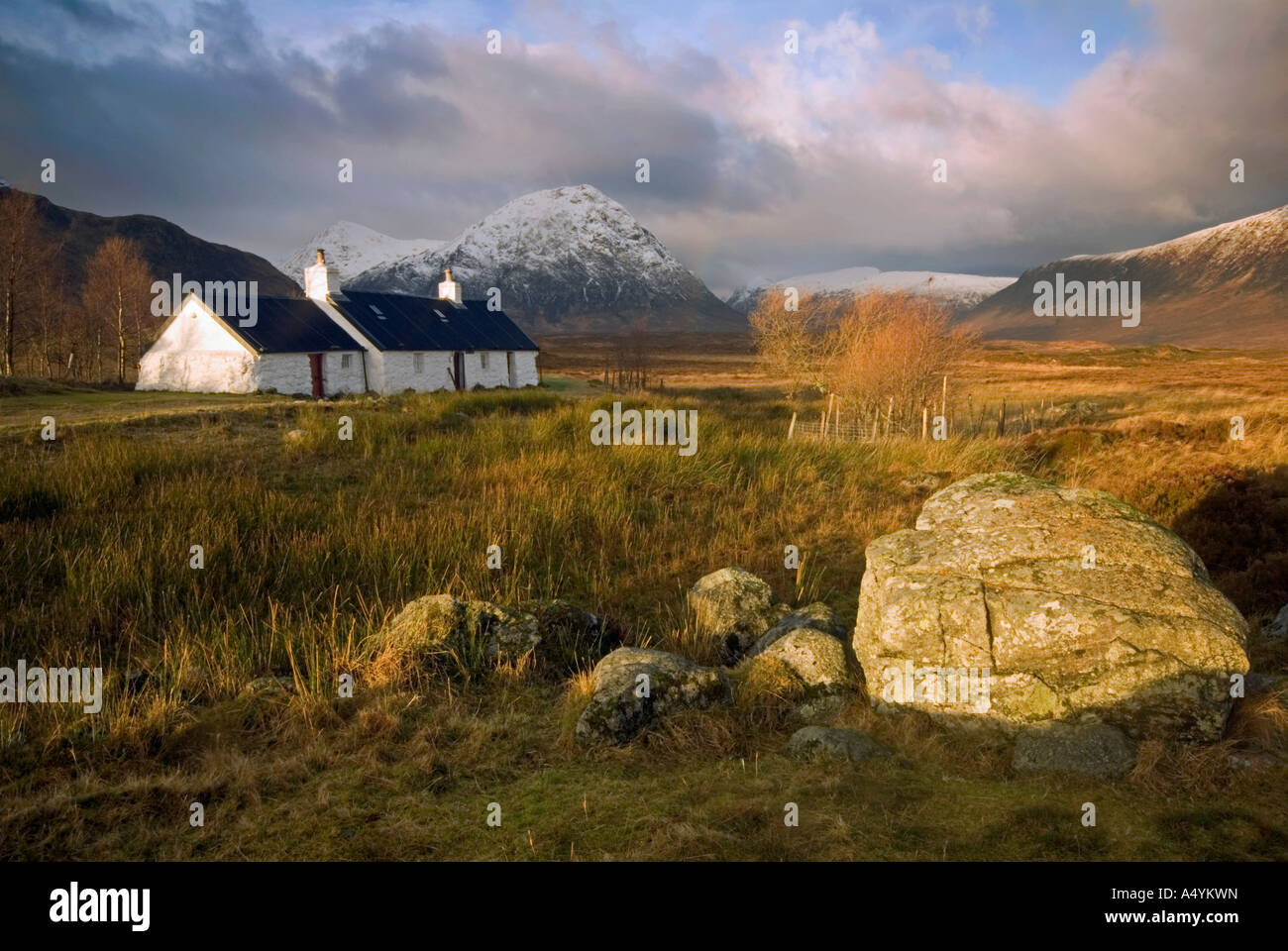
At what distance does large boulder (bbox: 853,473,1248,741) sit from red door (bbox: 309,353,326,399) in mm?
32233

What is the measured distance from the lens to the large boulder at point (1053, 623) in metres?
4.82

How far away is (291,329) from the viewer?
33.8 m

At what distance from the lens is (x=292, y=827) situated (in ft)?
13.4

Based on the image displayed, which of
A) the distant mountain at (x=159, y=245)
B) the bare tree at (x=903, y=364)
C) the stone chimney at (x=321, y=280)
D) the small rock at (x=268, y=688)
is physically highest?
the distant mountain at (x=159, y=245)

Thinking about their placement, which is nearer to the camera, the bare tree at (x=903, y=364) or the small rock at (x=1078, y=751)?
the small rock at (x=1078, y=751)

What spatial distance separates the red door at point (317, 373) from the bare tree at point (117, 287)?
17.5 metres

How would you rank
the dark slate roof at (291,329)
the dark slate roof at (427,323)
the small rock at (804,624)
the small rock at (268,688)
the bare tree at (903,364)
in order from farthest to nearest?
the dark slate roof at (427,323), the dark slate roof at (291,329), the bare tree at (903,364), the small rock at (804,624), the small rock at (268,688)

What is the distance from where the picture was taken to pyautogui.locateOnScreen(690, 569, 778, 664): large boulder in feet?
24.1

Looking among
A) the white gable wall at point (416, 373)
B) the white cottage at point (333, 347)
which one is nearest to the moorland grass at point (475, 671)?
the white cottage at point (333, 347)

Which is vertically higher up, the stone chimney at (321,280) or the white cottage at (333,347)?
the stone chimney at (321,280)

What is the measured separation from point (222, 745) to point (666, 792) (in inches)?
111

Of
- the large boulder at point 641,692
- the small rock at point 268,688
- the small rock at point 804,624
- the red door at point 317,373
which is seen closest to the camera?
the large boulder at point 641,692

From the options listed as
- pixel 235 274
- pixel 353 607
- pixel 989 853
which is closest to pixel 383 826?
pixel 989 853

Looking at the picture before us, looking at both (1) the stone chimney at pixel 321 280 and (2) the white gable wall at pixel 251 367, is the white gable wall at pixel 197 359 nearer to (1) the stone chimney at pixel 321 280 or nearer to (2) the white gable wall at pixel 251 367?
(2) the white gable wall at pixel 251 367
